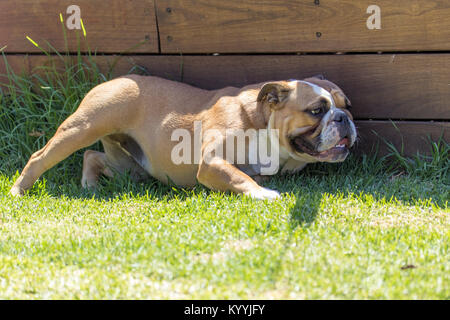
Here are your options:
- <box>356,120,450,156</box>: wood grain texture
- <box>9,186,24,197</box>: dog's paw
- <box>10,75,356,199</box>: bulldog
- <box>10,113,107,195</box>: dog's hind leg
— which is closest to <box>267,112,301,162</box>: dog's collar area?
<box>10,75,356,199</box>: bulldog

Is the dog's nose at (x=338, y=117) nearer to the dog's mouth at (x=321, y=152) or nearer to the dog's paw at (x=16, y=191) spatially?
the dog's mouth at (x=321, y=152)

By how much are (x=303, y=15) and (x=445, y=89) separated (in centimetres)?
116

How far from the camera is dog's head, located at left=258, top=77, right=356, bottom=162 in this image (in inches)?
146

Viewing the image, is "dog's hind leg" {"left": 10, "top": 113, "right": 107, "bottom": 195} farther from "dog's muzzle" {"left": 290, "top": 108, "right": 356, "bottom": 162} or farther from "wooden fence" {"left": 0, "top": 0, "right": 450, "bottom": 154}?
"dog's muzzle" {"left": 290, "top": 108, "right": 356, "bottom": 162}

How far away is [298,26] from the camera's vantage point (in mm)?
4242

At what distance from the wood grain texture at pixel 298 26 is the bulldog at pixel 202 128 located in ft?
1.42

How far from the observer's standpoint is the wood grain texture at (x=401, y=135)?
13.7ft

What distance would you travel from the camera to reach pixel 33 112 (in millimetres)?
4719

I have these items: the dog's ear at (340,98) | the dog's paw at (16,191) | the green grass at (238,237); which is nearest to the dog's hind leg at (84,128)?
the dog's paw at (16,191)

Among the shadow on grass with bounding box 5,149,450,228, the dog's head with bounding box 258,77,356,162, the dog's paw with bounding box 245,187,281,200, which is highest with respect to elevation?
the dog's head with bounding box 258,77,356,162
